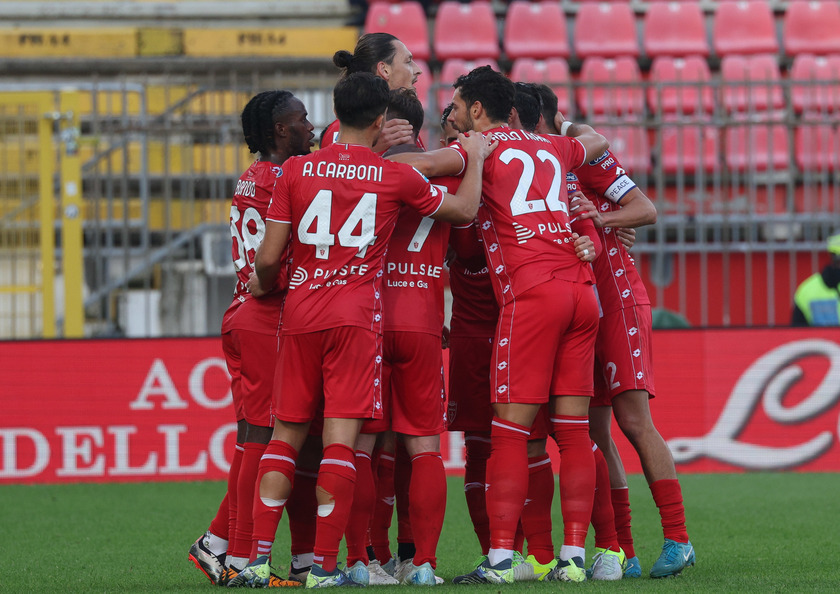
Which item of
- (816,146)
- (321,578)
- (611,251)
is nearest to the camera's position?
(321,578)

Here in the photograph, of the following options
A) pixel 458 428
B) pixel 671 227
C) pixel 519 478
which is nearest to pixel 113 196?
pixel 671 227

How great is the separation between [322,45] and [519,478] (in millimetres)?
11681

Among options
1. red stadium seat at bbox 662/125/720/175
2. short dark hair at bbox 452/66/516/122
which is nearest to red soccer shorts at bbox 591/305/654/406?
short dark hair at bbox 452/66/516/122

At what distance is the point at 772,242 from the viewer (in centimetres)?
1073

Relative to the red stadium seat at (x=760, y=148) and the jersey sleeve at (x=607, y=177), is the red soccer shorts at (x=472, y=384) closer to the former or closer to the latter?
the jersey sleeve at (x=607, y=177)

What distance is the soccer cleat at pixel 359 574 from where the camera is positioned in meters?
4.34

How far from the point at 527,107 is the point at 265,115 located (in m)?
1.13

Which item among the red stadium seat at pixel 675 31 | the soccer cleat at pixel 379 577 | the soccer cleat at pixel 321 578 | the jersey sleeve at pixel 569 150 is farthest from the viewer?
the red stadium seat at pixel 675 31

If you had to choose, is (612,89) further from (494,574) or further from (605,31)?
(494,574)

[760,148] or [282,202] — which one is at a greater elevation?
[760,148]

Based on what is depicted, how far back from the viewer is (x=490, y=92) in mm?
4695

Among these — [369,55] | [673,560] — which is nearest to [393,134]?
[369,55]

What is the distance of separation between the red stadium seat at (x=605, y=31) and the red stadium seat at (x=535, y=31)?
24 centimetres

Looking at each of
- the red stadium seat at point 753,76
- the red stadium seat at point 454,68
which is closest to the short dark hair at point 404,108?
the red stadium seat at point 454,68
